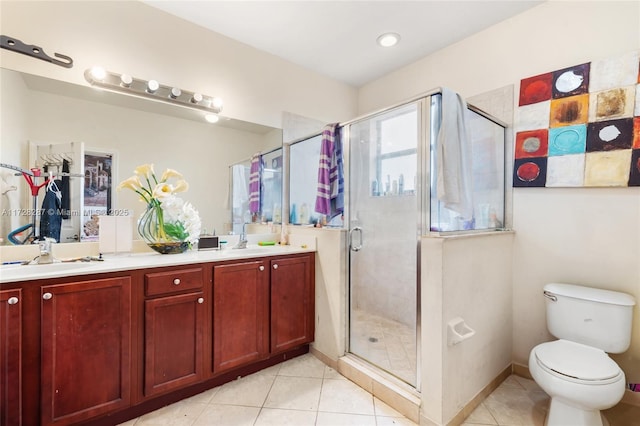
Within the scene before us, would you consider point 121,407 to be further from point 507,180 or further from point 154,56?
point 507,180

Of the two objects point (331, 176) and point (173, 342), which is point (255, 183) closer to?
point (331, 176)

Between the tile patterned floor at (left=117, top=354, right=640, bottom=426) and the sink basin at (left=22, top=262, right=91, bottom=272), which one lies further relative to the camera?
the tile patterned floor at (left=117, top=354, right=640, bottom=426)

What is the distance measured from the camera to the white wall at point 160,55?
1.67 m

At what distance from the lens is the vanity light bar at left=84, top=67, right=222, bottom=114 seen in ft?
5.95

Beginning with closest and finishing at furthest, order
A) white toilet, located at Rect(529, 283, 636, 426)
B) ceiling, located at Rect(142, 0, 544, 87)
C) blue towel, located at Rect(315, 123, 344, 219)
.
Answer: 1. white toilet, located at Rect(529, 283, 636, 426)
2. ceiling, located at Rect(142, 0, 544, 87)
3. blue towel, located at Rect(315, 123, 344, 219)

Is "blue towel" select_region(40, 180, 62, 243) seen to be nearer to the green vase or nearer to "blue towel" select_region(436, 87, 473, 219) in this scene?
the green vase

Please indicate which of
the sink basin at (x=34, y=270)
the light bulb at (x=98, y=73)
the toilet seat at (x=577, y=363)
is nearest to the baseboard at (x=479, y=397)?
the toilet seat at (x=577, y=363)

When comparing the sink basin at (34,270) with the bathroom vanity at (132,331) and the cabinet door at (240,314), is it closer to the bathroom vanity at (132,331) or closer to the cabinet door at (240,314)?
the bathroom vanity at (132,331)

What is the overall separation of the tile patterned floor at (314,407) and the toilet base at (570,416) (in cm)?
17

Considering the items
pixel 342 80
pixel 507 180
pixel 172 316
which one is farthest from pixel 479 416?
pixel 342 80

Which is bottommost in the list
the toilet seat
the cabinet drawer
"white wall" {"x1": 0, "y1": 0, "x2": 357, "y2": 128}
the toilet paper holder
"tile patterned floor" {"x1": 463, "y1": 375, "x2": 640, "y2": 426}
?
"tile patterned floor" {"x1": 463, "y1": 375, "x2": 640, "y2": 426}

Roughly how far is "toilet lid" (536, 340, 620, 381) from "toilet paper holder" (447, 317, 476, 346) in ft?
1.24

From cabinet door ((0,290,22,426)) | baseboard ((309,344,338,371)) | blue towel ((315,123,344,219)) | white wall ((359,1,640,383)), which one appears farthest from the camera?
blue towel ((315,123,344,219))

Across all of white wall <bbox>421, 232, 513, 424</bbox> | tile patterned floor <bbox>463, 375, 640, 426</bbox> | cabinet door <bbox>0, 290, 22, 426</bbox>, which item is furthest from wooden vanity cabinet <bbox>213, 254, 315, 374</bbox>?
tile patterned floor <bbox>463, 375, 640, 426</bbox>
